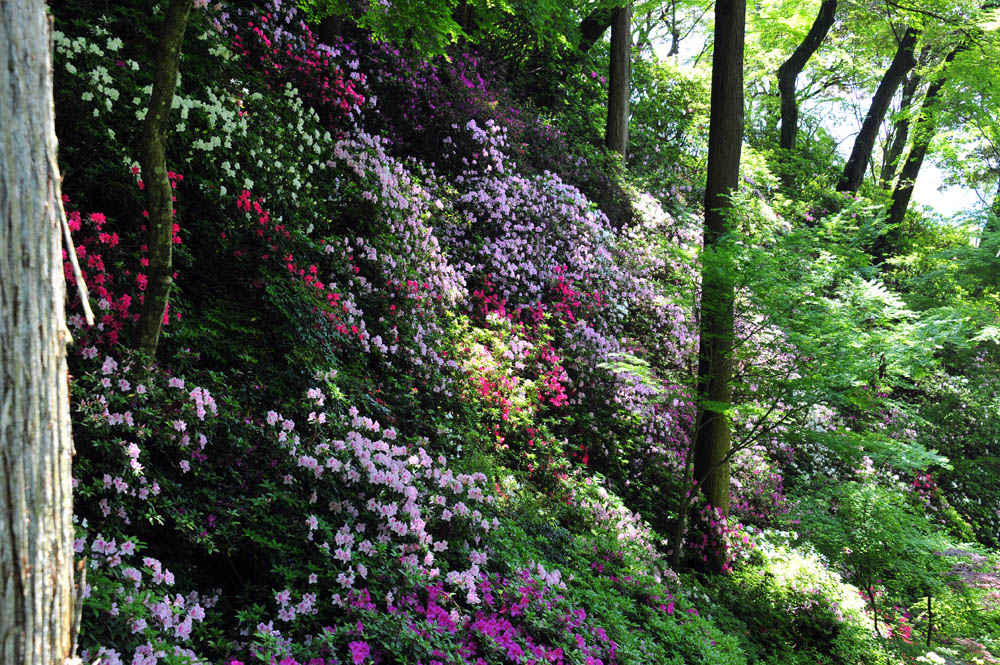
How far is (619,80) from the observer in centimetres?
1302

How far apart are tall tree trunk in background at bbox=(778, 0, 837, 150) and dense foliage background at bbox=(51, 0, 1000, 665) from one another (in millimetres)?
2641

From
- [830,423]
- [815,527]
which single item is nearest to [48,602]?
[815,527]

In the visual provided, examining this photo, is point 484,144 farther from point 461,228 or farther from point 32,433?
point 32,433

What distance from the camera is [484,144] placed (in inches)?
378

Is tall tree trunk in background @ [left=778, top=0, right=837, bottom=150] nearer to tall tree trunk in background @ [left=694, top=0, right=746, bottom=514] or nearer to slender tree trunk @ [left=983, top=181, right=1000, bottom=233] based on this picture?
slender tree trunk @ [left=983, top=181, right=1000, bottom=233]

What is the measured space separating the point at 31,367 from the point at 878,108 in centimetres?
1867

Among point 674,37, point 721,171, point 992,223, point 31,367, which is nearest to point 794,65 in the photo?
point 992,223

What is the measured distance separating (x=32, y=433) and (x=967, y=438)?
14.9 meters

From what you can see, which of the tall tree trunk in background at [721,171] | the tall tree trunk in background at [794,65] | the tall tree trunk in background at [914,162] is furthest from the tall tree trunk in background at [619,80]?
the tall tree trunk in background at [914,162]

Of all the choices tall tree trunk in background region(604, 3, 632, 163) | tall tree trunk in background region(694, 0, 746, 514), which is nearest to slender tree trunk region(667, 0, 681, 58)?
tall tree trunk in background region(604, 3, 632, 163)

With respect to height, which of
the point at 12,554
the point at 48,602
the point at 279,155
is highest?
the point at 279,155

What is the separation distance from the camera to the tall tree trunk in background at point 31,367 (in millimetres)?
1339

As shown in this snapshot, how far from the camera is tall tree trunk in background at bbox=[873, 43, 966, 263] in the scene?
15.4 meters

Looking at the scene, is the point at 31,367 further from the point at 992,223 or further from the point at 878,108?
the point at 878,108
